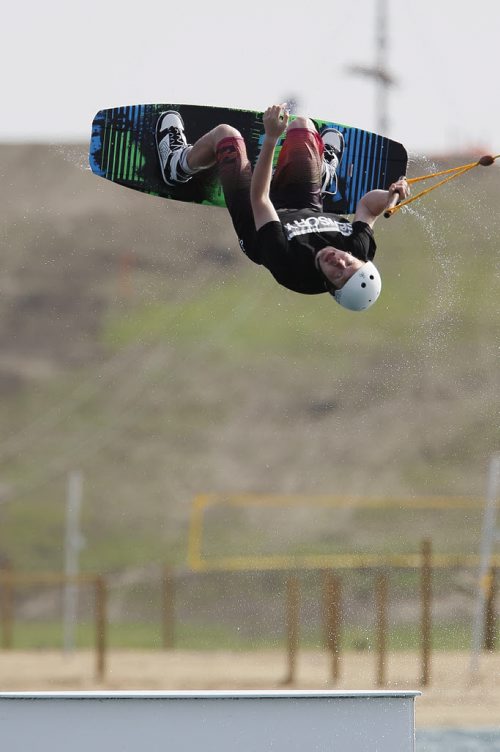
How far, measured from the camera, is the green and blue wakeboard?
274 inches

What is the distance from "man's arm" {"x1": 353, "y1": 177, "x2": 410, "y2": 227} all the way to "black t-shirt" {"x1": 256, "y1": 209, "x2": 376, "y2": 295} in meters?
0.06

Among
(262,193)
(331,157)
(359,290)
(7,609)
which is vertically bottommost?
(7,609)

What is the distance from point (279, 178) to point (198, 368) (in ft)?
89.2

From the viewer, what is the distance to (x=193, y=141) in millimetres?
7168

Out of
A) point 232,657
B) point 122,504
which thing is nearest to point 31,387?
point 122,504

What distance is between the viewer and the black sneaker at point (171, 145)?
22.5 feet

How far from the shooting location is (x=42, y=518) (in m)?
28.1

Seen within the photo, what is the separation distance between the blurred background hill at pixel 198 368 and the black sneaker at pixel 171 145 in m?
19.7

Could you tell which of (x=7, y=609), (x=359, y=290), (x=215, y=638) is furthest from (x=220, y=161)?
(x=215, y=638)

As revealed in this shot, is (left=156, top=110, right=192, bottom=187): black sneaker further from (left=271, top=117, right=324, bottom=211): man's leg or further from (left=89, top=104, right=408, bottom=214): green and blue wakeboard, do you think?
(left=271, top=117, right=324, bottom=211): man's leg

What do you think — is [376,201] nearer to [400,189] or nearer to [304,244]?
[400,189]

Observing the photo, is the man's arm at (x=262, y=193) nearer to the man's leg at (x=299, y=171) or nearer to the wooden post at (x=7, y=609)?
the man's leg at (x=299, y=171)

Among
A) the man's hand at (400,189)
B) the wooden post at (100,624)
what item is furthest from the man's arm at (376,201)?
the wooden post at (100,624)

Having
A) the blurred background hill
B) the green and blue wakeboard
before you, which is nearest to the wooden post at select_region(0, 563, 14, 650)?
the blurred background hill
